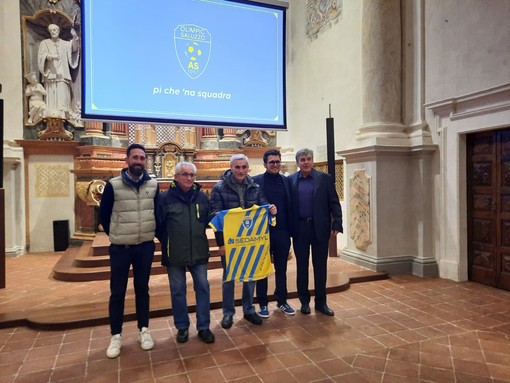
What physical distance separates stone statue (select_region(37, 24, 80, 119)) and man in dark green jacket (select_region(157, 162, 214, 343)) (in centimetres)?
596

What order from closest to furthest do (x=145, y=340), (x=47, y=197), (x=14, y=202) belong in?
(x=145, y=340) < (x=14, y=202) < (x=47, y=197)

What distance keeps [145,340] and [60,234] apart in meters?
→ 5.46

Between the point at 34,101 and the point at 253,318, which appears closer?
the point at 253,318

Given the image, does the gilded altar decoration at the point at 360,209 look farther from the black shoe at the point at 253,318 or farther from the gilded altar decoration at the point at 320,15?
the gilded altar decoration at the point at 320,15

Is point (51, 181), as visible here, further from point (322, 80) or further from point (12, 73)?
point (322, 80)

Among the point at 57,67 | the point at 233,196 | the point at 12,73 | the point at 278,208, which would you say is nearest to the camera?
the point at 233,196

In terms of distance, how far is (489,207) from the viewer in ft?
15.6

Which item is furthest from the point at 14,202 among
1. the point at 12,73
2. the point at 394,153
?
the point at 394,153

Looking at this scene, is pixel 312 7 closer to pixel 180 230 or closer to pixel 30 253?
pixel 180 230

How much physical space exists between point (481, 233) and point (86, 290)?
199 inches

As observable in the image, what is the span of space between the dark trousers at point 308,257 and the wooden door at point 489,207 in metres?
2.40

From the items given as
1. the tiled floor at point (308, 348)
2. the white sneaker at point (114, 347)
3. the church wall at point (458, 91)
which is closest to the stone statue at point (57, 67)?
the tiled floor at point (308, 348)

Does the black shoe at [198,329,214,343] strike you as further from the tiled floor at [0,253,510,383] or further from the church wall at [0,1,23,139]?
the church wall at [0,1,23,139]

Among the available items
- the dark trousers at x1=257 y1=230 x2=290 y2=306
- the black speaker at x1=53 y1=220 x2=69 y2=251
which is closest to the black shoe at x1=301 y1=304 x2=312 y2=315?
the dark trousers at x1=257 y1=230 x2=290 y2=306
